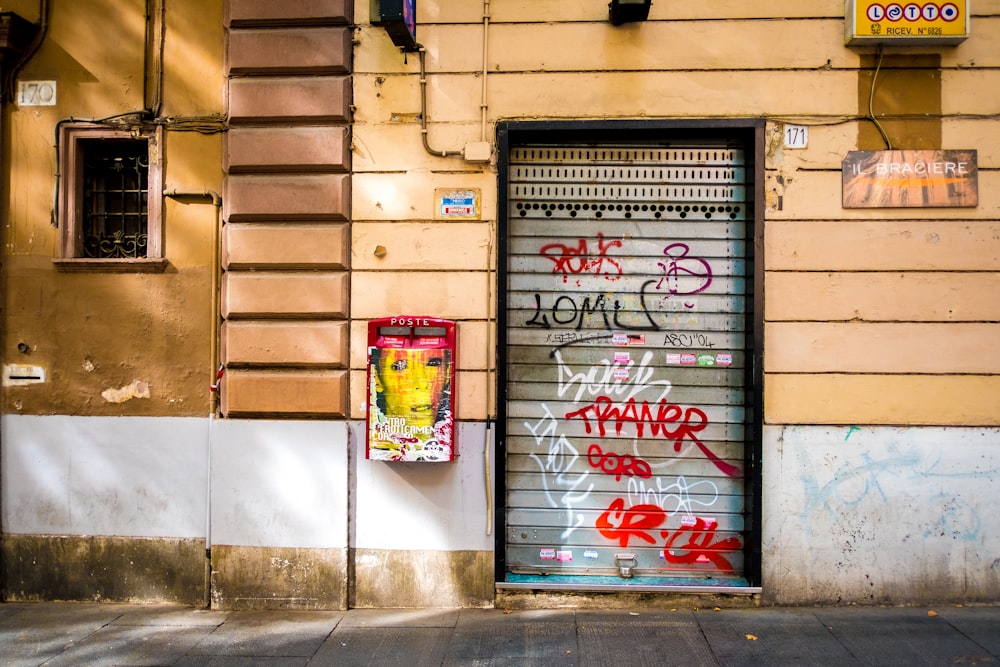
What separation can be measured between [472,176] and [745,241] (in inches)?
83.4

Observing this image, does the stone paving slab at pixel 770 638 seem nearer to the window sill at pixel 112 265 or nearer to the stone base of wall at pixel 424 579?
the stone base of wall at pixel 424 579

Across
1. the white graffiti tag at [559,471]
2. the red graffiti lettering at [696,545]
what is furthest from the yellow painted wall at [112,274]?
the red graffiti lettering at [696,545]

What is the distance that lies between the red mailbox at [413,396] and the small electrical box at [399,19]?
1.97m

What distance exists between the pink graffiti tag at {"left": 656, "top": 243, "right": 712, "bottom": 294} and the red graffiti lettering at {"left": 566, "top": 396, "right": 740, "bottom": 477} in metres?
0.88

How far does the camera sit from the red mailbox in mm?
4691

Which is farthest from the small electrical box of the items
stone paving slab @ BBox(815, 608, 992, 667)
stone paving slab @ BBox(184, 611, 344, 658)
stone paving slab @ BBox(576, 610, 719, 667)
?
stone paving slab @ BBox(815, 608, 992, 667)

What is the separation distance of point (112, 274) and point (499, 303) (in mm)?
2960

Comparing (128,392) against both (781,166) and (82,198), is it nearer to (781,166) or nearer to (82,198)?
(82,198)

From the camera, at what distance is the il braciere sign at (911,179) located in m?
4.78

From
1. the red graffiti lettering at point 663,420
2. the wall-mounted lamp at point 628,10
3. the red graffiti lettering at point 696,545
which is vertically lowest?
the red graffiti lettering at point 696,545

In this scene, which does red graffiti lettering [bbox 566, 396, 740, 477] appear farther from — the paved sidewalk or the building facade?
the paved sidewalk

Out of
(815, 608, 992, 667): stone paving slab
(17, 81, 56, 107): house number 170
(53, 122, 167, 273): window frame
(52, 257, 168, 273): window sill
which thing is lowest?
(815, 608, 992, 667): stone paving slab

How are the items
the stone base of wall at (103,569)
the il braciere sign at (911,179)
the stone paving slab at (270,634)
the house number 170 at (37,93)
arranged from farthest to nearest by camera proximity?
the house number 170 at (37,93), the stone base of wall at (103,569), the il braciere sign at (911,179), the stone paving slab at (270,634)

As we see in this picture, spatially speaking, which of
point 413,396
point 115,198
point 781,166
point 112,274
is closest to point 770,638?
point 413,396
